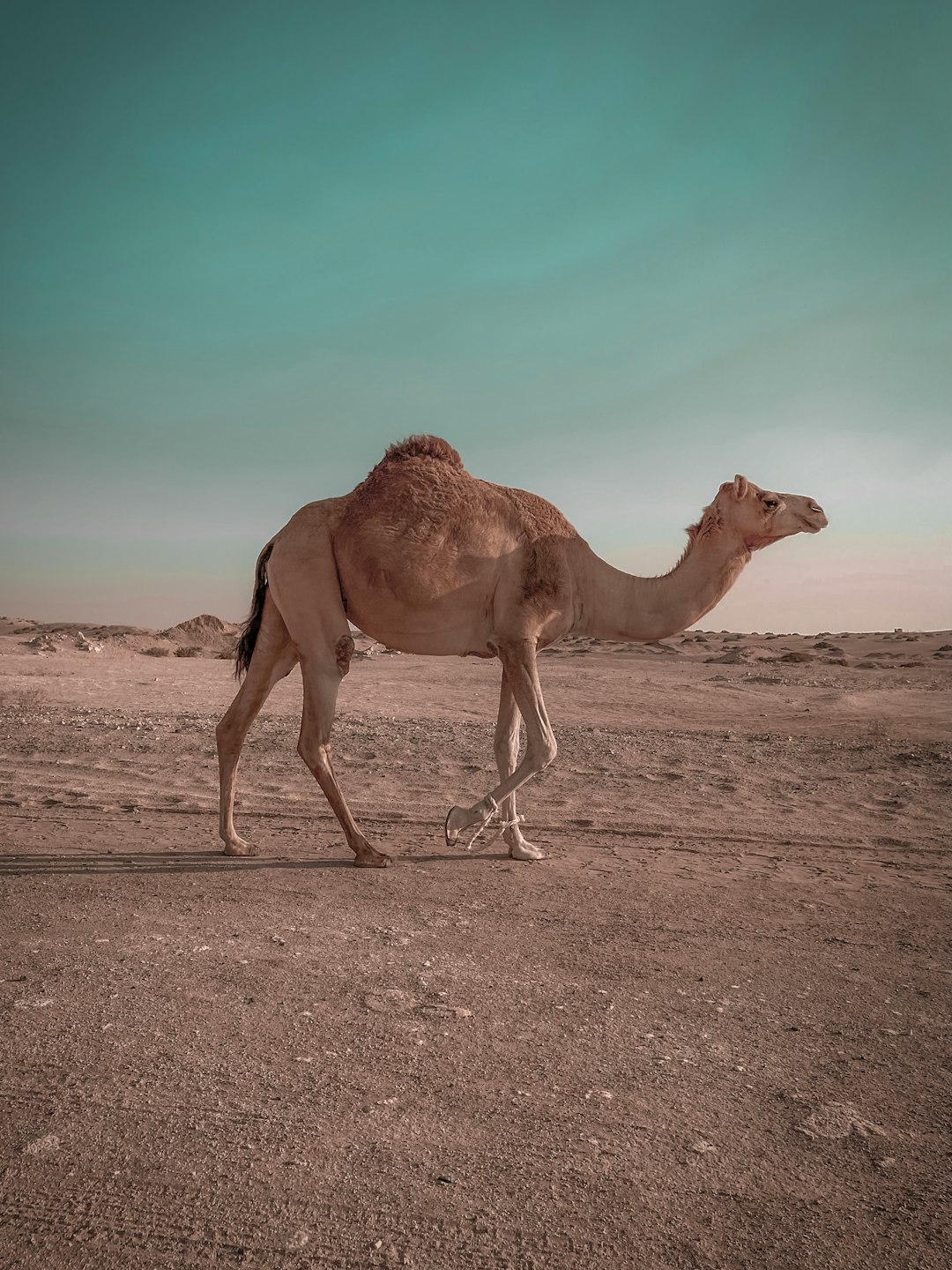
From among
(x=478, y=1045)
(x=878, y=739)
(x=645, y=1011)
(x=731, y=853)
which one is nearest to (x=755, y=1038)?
(x=645, y=1011)

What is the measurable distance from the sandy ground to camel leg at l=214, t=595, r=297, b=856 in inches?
26.8

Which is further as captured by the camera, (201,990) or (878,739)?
(878,739)

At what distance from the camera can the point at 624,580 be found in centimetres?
768

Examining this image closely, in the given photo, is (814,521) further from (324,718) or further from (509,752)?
(324,718)

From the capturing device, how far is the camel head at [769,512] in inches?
290

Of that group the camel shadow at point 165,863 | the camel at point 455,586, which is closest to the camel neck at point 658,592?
the camel at point 455,586

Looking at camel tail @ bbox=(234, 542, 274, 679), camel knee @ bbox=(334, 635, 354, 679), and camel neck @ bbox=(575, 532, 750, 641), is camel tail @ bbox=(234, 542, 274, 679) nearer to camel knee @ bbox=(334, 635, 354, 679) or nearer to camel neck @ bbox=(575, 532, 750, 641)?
camel knee @ bbox=(334, 635, 354, 679)

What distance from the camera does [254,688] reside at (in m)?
7.70

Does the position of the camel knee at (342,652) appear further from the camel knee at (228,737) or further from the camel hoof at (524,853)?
the camel hoof at (524,853)

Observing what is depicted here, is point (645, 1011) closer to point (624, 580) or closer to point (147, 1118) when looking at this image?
point (147, 1118)

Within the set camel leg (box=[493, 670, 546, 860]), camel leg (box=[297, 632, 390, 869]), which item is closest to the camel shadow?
camel leg (box=[493, 670, 546, 860])

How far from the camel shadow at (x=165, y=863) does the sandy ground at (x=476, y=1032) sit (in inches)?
1.9

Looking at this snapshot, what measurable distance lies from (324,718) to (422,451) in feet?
7.38

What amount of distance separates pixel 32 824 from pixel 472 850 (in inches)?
146
